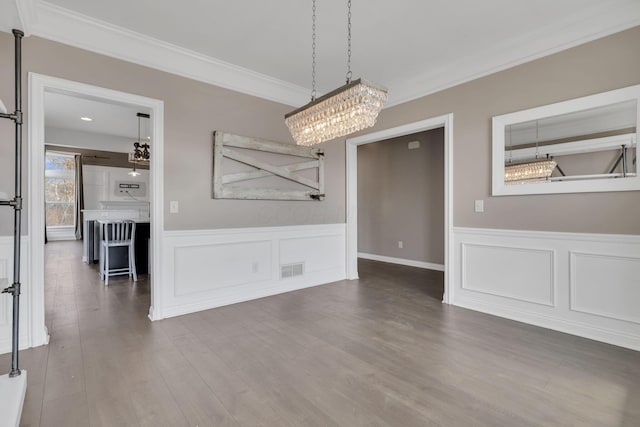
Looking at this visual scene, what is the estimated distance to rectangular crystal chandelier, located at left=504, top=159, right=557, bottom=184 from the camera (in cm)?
287

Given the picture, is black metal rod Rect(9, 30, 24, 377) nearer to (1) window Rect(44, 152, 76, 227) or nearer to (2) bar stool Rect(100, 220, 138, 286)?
(2) bar stool Rect(100, 220, 138, 286)

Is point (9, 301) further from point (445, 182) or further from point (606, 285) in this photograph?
point (606, 285)

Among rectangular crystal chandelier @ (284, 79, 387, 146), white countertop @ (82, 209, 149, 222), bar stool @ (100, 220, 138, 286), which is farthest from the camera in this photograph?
white countertop @ (82, 209, 149, 222)

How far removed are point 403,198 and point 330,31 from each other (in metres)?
3.80

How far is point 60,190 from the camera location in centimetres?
859

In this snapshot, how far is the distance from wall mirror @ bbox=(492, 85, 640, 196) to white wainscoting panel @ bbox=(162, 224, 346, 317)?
240 centimetres

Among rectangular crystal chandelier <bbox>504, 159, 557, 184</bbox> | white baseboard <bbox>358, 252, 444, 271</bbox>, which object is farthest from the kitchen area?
rectangular crystal chandelier <bbox>504, 159, 557, 184</bbox>

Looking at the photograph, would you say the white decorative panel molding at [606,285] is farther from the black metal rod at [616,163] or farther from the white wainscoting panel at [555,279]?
the black metal rod at [616,163]

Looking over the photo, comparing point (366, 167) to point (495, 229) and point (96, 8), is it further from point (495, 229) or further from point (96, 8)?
point (96, 8)

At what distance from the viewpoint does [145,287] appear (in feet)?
14.1

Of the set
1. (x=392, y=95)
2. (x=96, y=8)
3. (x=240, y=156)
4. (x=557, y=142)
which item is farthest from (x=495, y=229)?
(x=96, y=8)

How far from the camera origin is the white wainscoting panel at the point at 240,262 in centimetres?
320

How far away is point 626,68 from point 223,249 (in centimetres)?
404

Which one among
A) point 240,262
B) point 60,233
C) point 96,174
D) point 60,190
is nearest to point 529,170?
point 240,262
